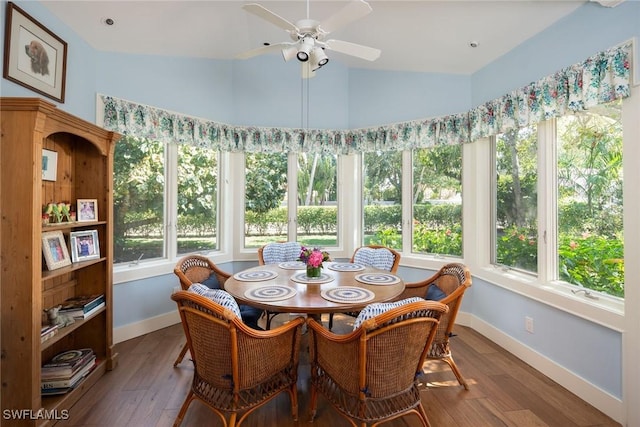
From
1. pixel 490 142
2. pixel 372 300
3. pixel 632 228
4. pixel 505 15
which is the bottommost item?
pixel 372 300

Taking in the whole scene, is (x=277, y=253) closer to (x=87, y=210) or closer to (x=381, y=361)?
(x=87, y=210)

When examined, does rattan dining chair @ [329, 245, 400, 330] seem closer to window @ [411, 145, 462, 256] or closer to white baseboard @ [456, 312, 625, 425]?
window @ [411, 145, 462, 256]

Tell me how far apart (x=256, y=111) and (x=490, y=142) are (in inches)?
109

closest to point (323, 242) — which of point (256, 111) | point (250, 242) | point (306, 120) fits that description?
point (250, 242)

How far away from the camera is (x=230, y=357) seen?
1537 mm

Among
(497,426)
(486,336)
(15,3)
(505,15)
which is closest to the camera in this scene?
(497,426)

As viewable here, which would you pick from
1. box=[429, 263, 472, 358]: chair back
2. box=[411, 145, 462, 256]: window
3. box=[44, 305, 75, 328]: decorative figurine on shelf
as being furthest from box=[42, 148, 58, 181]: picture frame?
box=[411, 145, 462, 256]: window

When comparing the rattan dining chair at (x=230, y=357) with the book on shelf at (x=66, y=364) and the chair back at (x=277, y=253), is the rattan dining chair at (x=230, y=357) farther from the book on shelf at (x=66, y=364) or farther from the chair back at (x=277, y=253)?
the chair back at (x=277, y=253)

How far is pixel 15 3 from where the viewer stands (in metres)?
1.99

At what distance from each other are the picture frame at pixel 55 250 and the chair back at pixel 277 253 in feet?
5.40

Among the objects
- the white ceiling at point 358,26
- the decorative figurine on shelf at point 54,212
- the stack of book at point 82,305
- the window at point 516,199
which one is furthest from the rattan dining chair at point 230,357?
the white ceiling at point 358,26

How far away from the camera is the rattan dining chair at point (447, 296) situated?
1985mm

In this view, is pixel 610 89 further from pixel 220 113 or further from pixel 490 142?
pixel 220 113

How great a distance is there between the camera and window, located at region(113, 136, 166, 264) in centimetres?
299
